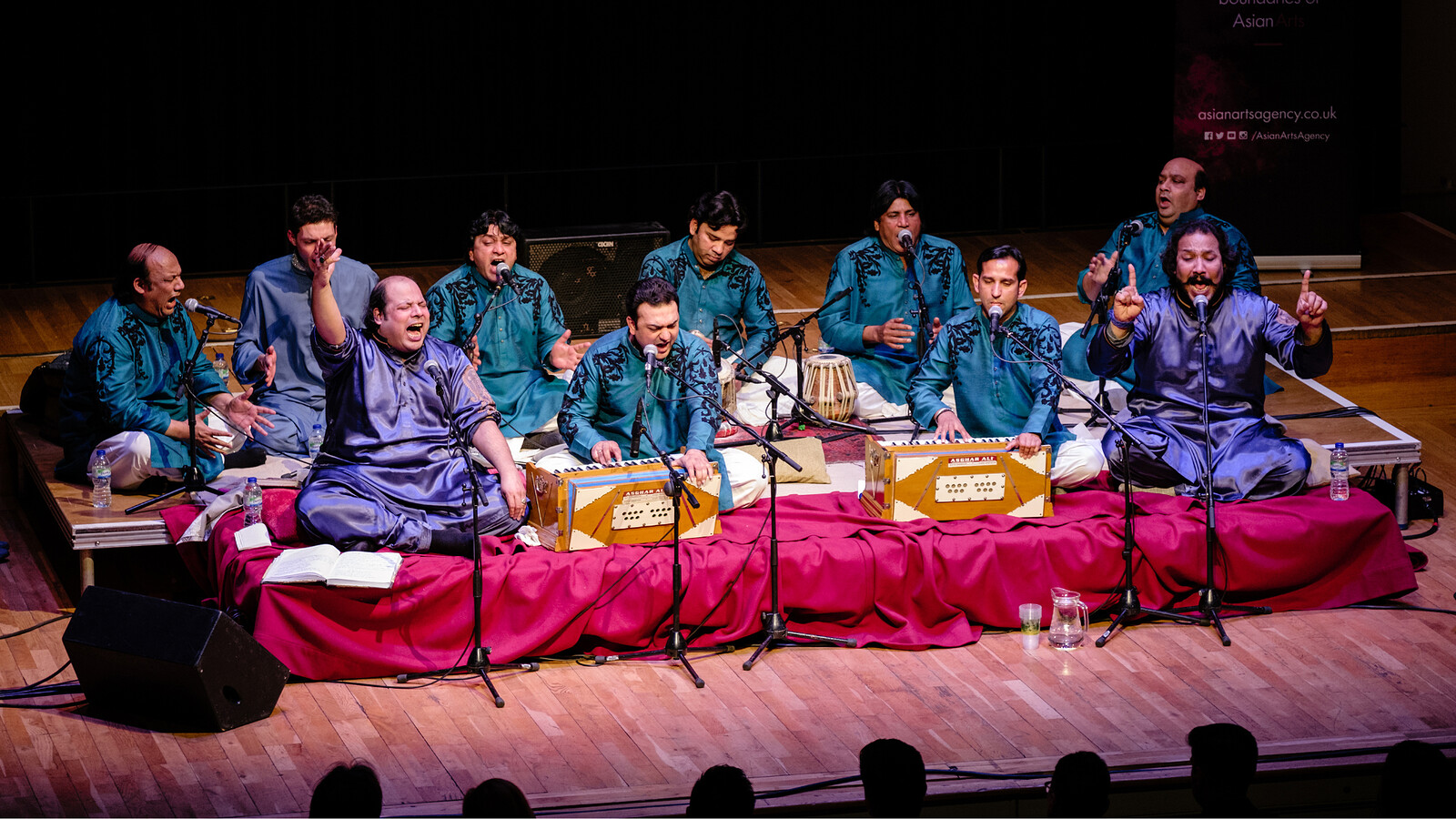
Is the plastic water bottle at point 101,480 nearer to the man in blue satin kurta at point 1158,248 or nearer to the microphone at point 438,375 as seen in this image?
the microphone at point 438,375

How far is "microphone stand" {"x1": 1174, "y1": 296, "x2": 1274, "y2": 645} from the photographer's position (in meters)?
6.21

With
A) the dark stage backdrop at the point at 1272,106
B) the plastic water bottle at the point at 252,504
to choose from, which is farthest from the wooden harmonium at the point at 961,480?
the dark stage backdrop at the point at 1272,106

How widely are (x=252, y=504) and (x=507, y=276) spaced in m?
1.61

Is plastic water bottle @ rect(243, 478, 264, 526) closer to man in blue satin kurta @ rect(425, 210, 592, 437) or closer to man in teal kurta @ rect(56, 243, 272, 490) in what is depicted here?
man in teal kurta @ rect(56, 243, 272, 490)

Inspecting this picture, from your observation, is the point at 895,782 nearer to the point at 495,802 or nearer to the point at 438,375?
the point at 495,802

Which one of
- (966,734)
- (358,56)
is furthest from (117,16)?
(966,734)

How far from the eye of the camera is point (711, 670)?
6.08m

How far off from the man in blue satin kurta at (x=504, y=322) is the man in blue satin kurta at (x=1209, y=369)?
226cm

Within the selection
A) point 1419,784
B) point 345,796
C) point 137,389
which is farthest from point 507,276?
point 1419,784

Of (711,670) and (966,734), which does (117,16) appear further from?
(966,734)

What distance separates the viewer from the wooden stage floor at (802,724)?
5129 mm

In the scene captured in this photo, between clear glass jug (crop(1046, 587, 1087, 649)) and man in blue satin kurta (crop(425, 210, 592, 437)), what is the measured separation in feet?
7.53

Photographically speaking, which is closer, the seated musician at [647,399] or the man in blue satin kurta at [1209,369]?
the seated musician at [647,399]

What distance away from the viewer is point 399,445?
6230mm
